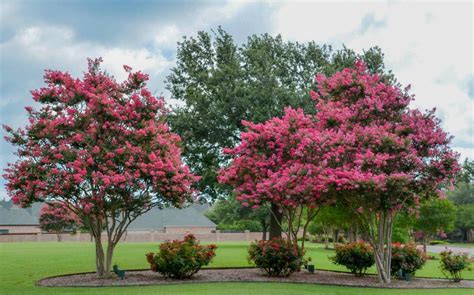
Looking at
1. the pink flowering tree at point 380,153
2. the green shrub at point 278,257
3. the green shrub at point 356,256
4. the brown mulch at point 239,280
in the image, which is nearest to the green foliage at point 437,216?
the brown mulch at point 239,280

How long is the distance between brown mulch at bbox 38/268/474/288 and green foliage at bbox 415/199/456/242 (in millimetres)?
17456

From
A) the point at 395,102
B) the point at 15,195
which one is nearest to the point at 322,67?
the point at 395,102

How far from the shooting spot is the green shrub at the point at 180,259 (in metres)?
16.2

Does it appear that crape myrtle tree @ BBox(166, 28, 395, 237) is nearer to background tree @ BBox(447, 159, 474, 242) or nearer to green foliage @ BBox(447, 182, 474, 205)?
background tree @ BBox(447, 159, 474, 242)

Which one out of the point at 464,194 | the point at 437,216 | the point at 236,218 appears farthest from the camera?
the point at 464,194

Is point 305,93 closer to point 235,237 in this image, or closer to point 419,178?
point 419,178

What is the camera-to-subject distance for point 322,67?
1145 inches

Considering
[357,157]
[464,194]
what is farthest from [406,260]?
[464,194]

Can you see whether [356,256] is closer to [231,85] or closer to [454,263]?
Result: [454,263]

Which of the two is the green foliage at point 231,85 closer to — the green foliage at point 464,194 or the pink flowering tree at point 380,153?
the pink flowering tree at point 380,153

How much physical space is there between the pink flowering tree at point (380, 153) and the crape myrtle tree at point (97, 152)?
16.7 feet

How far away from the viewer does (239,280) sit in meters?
16.2

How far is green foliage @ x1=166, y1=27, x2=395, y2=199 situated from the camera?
90.2ft

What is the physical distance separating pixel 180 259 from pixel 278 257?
3.33 metres
